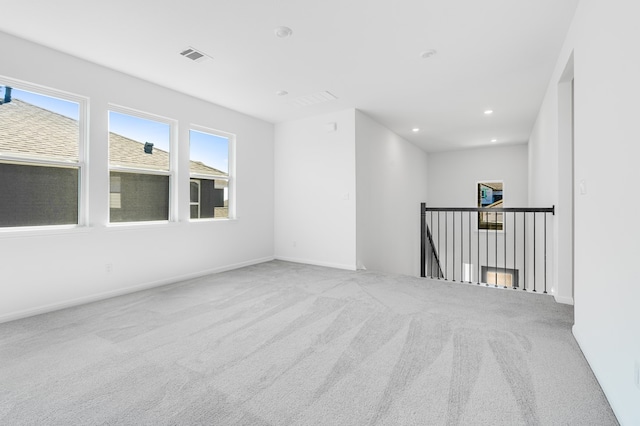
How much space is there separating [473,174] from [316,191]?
5.47m

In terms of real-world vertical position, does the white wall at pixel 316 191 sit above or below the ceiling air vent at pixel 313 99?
below

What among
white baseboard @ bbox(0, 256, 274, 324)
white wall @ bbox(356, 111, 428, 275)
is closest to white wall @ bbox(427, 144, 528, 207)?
white wall @ bbox(356, 111, 428, 275)

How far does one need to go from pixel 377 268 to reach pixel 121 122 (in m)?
4.60

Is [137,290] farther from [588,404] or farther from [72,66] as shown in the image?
[588,404]

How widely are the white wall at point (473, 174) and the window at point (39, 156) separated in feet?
27.6

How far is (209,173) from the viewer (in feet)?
15.5

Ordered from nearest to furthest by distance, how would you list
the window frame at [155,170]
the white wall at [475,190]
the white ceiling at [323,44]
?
the white ceiling at [323,44] → the window frame at [155,170] → the white wall at [475,190]

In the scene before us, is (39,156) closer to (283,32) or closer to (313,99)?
(283,32)

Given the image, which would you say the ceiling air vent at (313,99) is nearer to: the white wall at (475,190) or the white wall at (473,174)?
the white wall at (475,190)

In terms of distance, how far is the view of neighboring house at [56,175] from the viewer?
9.42ft

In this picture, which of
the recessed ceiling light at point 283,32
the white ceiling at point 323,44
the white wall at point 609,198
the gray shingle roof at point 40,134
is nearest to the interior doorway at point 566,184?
the white ceiling at point 323,44

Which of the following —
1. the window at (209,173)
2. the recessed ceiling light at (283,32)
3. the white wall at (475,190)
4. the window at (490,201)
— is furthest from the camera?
the window at (490,201)

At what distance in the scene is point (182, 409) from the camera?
1558 millimetres

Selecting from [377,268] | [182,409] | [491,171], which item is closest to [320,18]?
[182,409]
